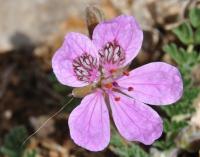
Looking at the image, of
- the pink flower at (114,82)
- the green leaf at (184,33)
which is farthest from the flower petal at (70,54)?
the green leaf at (184,33)

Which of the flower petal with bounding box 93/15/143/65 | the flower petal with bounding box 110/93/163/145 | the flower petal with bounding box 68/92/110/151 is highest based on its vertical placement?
the flower petal with bounding box 93/15/143/65

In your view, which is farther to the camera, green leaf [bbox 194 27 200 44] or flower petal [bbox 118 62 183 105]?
green leaf [bbox 194 27 200 44]

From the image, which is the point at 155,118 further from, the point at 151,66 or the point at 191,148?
the point at 191,148

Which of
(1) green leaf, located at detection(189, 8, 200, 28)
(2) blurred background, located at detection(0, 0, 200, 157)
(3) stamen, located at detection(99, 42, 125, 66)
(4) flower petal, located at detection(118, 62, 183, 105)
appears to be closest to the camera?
(4) flower petal, located at detection(118, 62, 183, 105)

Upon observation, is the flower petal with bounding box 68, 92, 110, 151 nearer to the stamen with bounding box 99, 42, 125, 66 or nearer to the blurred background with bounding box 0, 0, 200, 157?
the stamen with bounding box 99, 42, 125, 66

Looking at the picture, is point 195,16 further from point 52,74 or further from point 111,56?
point 52,74

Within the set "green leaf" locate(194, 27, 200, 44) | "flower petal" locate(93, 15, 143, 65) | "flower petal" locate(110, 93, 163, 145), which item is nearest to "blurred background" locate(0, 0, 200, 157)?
"green leaf" locate(194, 27, 200, 44)

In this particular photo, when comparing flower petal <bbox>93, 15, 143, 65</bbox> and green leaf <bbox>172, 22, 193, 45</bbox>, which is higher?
flower petal <bbox>93, 15, 143, 65</bbox>

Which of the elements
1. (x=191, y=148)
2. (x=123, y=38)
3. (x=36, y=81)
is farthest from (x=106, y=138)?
(x=36, y=81)
